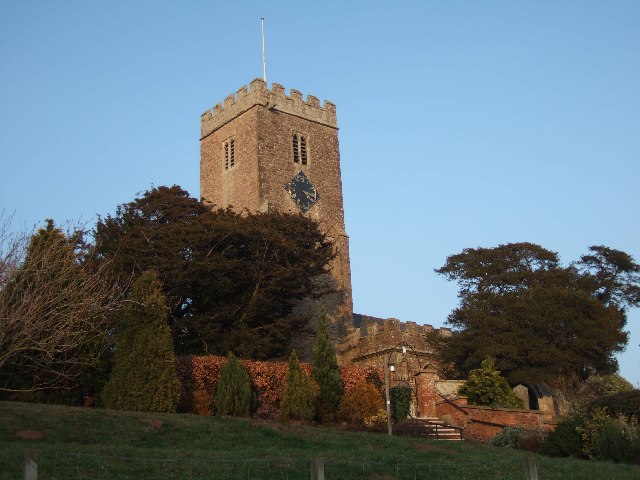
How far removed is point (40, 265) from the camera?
21594 millimetres

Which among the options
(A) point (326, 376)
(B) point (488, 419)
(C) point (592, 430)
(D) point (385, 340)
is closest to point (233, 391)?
(A) point (326, 376)

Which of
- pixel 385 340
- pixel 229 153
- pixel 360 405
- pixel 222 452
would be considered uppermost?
pixel 229 153

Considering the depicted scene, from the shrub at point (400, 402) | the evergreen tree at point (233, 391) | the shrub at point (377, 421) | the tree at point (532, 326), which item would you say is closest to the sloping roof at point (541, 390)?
the tree at point (532, 326)

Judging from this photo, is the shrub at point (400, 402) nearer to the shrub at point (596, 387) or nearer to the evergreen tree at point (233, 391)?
the evergreen tree at point (233, 391)

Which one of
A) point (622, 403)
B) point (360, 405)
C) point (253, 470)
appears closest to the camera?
point (253, 470)

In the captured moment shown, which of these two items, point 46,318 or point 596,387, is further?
point 596,387

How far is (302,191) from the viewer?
42875mm

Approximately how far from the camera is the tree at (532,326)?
106 feet

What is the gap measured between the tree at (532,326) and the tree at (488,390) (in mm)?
4326

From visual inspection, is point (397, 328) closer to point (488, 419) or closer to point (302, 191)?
point (302, 191)

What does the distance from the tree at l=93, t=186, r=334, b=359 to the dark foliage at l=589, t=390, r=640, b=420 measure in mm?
12824

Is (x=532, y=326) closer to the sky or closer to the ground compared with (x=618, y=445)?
closer to the sky

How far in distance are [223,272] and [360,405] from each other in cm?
794

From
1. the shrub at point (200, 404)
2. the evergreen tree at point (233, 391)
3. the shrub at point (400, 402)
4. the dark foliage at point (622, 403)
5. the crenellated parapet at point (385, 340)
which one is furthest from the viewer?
the crenellated parapet at point (385, 340)
